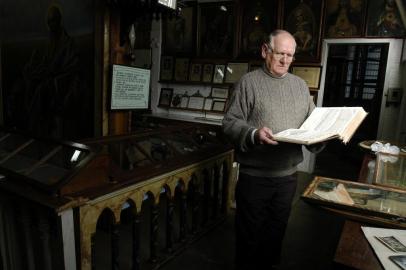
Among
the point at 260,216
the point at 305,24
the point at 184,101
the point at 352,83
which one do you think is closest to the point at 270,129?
the point at 260,216

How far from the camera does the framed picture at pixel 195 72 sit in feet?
17.7

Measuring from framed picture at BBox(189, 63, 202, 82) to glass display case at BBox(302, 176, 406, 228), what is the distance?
4108 millimetres

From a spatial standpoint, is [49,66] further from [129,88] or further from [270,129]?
[270,129]

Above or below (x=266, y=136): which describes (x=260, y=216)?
below

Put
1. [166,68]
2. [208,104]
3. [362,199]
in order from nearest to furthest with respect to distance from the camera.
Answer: [362,199] → [208,104] → [166,68]

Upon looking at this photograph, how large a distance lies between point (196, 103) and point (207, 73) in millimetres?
560

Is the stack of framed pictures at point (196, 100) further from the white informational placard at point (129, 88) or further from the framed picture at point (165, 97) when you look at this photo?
the white informational placard at point (129, 88)

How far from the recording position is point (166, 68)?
5746mm

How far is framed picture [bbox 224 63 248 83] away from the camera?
4969 mm

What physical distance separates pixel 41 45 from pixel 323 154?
17.1ft

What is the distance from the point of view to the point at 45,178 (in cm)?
157

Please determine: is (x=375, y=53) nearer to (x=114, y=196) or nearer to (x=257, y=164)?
(x=257, y=164)

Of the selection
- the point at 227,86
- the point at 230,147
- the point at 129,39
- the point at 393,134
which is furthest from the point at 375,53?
the point at 129,39

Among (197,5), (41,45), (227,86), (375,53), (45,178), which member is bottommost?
(45,178)
